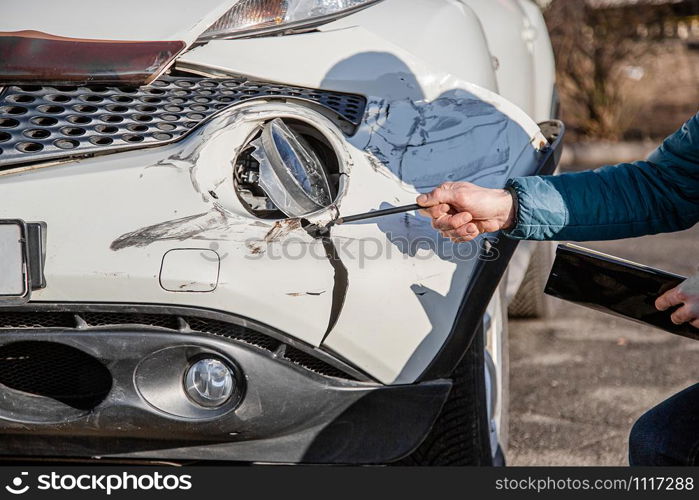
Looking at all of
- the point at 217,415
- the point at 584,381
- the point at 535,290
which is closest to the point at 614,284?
the point at 217,415

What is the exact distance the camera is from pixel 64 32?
85.9 inches

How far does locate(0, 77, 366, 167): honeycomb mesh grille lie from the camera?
208cm

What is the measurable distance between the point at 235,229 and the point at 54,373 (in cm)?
65

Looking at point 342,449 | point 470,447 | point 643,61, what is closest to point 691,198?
point 470,447

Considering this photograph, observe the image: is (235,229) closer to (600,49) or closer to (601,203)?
(601,203)

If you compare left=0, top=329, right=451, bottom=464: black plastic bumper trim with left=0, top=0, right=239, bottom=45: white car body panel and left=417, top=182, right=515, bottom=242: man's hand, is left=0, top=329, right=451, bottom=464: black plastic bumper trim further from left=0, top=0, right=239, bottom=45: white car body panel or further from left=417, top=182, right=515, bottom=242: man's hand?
left=0, top=0, right=239, bottom=45: white car body panel

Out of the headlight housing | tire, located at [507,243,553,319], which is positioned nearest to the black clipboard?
the headlight housing

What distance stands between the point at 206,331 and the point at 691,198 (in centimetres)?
118

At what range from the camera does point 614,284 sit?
82.4 inches

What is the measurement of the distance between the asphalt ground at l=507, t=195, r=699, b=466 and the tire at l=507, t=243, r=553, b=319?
64 millimetres

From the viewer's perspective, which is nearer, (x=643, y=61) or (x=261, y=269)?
(x=261, y=269)

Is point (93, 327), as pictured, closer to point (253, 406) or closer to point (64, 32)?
point (253, 406)

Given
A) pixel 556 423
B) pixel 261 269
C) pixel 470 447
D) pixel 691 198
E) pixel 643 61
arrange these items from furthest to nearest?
pixel 643 61
pixel 556 423
pixel 470 447
pixel 691 198
pixel 261 269

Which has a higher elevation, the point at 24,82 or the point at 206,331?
the point at 24,82
